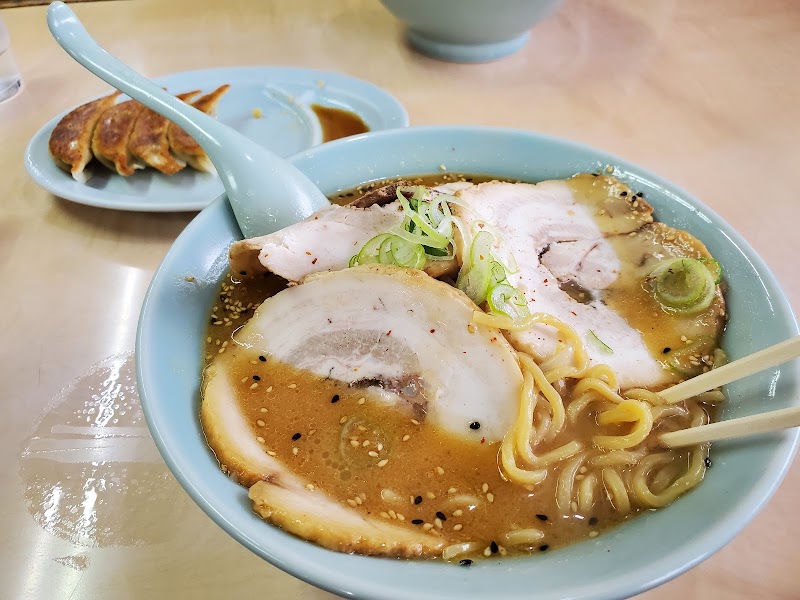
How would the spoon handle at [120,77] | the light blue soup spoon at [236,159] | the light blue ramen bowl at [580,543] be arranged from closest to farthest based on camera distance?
the light blue ramen bowl at [580,543] → the light blue soup spoon at [236,159] → the spoon handle at [120,77]

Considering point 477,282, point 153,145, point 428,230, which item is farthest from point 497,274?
point 153,145

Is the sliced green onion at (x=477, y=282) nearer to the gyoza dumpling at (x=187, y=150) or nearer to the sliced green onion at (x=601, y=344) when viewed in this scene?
the sliced green onion at (x=601, y=344)

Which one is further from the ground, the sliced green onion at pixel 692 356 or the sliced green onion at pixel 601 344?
the sliced green onion at pixel 692 356

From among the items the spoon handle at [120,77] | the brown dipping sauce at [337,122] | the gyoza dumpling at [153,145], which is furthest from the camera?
the brown dipping sauce at [337,122]

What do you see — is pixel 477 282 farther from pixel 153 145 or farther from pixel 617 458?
pixel 153 145

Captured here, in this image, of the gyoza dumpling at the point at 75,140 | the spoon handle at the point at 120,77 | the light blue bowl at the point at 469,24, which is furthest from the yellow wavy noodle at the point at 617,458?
the light blue bowl at the point at 469,24

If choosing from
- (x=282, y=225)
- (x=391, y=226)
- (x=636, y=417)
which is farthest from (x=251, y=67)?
(x=636, y=417)
